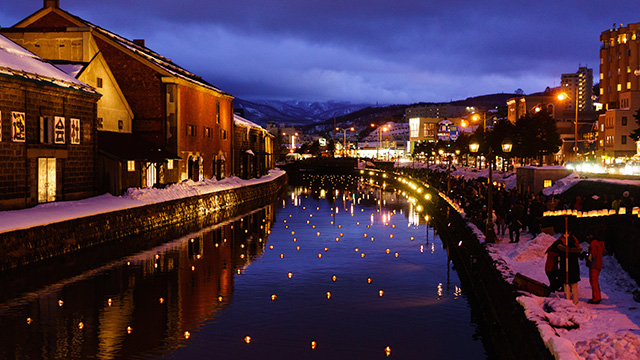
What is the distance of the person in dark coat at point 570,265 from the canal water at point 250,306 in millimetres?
2686

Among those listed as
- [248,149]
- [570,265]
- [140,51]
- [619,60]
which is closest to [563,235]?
[570,265]

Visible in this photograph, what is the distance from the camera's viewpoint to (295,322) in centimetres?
1920

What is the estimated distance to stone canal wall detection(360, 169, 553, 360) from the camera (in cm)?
1354

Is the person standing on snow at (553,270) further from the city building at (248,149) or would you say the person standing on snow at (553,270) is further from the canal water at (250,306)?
the city building at (248,149)

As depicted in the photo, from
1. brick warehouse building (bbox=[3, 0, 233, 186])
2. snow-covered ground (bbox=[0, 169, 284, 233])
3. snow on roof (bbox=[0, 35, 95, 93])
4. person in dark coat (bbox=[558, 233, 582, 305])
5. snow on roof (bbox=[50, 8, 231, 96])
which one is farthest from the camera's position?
snow on roof (bbox=[50, 8, 231, 96])

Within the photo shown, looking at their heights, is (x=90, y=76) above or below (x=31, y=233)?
above

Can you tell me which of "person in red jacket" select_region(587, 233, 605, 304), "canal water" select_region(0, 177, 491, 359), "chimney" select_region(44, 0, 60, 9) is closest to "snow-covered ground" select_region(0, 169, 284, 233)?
"canal water" select_region(0, 177, 491, 359)

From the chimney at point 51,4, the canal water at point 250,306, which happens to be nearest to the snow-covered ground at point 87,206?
the canal water at point 250,306

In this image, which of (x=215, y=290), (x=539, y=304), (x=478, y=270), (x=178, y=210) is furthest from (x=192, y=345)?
(x=178, y=210)

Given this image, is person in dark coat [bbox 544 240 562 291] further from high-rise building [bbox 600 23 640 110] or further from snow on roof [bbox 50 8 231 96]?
high-rise building [bbox 600 23 640 110]

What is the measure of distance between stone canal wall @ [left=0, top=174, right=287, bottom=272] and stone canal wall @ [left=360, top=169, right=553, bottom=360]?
16661 millimetres

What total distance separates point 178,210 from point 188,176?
45.8 feet

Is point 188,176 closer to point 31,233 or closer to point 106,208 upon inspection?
point 106,208

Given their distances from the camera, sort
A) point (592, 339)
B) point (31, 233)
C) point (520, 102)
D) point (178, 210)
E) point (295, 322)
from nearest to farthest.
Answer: point (592, 339)
point (295, 322)
point (31, 233)
point (178, 210)
point (520, 102)
